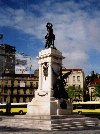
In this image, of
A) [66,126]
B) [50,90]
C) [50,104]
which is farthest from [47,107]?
[66,126]

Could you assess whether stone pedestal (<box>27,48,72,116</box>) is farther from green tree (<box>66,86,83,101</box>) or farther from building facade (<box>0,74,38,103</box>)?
building facade (<box>0,74,38,103</box>)

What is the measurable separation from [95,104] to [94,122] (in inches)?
956

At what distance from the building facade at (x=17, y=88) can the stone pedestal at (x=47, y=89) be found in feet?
191

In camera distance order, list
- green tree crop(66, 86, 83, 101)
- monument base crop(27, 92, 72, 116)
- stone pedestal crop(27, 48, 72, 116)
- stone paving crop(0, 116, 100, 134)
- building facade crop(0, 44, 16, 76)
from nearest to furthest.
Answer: stone paving crop(0, 116, 100, 134)
monument base crop(27, 92, 72, 116)
stone pedestal crop(27, 48, 72, 116)
green tree crop(66, 86, 83, 101)
building facade crop(0, 44, 16, 76)

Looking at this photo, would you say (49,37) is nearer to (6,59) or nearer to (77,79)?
(77,79)

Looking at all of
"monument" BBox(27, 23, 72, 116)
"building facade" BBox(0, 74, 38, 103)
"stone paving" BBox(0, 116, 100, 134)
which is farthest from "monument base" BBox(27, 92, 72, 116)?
"building facade" BBox(0, 74, 38, 103)

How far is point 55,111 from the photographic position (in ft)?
81.7

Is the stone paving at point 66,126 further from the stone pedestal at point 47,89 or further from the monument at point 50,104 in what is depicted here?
the stone pedestal at point 47,89

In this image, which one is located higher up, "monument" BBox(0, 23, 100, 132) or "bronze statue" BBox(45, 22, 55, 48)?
"bronze statue" BBox(45, 22, 55, 48)

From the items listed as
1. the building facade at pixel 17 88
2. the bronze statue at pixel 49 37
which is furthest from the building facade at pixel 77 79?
the bronze statue at pixel 49 37

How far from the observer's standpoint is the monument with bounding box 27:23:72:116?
25031 millimetres

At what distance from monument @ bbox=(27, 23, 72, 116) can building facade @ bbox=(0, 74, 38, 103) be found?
5827 centimetres

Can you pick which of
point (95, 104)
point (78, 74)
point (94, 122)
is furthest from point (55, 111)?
point (78, 74)

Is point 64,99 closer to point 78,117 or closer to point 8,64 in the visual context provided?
point 78,117
